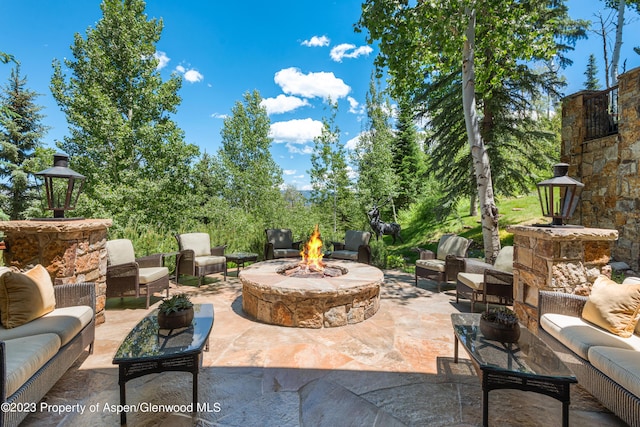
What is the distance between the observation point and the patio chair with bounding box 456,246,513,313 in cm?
394

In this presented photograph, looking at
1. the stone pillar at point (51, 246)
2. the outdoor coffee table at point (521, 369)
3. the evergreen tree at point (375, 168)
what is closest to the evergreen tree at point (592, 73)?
the evergreen tree at point (375, 168)

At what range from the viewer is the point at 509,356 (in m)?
1.94

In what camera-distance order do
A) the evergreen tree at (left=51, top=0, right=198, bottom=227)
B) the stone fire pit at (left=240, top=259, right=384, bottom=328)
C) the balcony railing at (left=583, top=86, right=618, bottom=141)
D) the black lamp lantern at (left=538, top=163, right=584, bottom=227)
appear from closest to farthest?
the black lamp lantern at (left=538, top=163, right=584, bottom=227)
the stone fire pit at (left=240, top=259, right=384, bottom=328)
the balcony railing at (left=583, top=86, right=618, bottom=141)
the evergreen tree at (left=51, top=0, right=198, bottom=227)

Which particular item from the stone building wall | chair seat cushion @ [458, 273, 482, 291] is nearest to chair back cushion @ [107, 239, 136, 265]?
chair seat cushion @ [458, 273, 482, 291]

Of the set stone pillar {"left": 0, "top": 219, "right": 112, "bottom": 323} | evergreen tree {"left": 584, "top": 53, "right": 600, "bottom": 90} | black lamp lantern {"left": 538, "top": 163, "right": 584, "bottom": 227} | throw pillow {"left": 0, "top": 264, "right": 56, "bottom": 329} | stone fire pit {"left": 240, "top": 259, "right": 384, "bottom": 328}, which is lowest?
stone fire pit {"left": 240, "top": 259, "right": 384, "bottom": 328}

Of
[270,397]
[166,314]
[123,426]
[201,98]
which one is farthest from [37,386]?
[201,98]

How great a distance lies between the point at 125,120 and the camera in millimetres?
9344

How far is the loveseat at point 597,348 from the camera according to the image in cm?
176

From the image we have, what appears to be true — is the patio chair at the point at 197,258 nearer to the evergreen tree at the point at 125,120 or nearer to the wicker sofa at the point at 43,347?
the wicker sofa at the point at 43,347

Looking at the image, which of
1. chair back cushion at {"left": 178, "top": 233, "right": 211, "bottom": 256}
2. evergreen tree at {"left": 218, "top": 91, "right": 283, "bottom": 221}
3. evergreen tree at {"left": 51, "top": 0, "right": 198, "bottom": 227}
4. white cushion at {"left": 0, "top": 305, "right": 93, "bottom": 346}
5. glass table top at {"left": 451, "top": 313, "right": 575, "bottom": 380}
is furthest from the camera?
evergreen tree at {"left": 218, "top": 91, "right": 283, "bottom": 221}

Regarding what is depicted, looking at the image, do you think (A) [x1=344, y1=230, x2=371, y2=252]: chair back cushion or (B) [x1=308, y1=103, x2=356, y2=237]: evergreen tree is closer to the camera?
(A) [x1=344, y1=230, x2=371, y2=252]: chair back cushion

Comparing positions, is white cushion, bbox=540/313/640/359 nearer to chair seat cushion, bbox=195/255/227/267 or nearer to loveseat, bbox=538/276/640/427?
loveseat, bbox=538/276/640/427

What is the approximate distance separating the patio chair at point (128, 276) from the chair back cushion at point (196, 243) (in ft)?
3.43

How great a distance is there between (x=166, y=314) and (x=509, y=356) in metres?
2.50
